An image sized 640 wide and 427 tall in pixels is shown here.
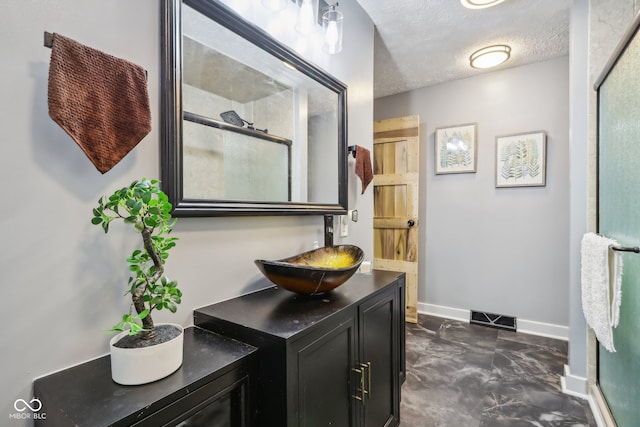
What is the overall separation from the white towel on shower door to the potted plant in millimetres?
1776

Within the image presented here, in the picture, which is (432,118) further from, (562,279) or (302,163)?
(302,163)

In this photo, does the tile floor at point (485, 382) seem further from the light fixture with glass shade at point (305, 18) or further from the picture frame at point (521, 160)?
the light fixture with glass shade at point (305, 18)

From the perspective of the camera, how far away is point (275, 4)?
1374 mm

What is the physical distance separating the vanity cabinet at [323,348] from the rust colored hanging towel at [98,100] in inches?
23.9

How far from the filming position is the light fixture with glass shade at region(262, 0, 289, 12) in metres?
1.34

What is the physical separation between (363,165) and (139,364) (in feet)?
5.45

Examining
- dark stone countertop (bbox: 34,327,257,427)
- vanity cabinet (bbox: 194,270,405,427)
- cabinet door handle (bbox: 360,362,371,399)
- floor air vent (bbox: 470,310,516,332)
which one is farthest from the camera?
floor air vent (bbox: 470,310,516,332)

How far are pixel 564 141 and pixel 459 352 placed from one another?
2080 mm

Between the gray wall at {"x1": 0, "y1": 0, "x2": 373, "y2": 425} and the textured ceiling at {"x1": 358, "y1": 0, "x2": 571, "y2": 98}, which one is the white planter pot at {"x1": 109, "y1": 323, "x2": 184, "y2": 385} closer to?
the gray wall at {"x1": 0, "y1": 0, "x2": 373, "y2": 425}

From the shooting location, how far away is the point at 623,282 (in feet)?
4.63

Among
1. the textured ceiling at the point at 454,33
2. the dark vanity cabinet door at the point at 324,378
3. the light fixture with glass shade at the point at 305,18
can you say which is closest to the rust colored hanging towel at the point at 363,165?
the light fixture with glass shade at the point at 305,18

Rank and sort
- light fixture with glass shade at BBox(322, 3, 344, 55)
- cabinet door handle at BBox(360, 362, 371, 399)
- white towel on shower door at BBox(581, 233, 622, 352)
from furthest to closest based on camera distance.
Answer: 1. light fixture with glass shade at BBox(322, 3, 344, 55)
2. white towel on shower door at BBox(581, 233, 622, 352)
3. cabinet door handle at BBox(360, 362, 371, 399)

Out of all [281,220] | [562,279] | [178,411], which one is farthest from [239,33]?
[562,279]

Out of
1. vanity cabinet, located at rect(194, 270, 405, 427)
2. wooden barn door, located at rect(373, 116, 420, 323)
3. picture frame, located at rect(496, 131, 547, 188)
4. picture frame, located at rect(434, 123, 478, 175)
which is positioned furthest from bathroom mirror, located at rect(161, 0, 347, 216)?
picture frame, located at rect(496, 131, 547, 188)
